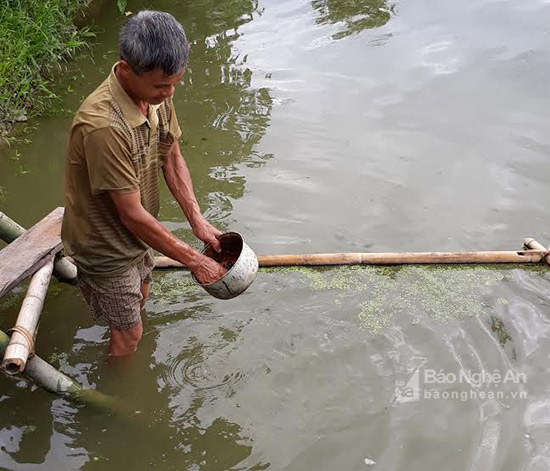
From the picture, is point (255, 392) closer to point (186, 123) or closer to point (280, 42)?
point (186, 123)

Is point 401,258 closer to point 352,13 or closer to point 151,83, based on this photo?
point 151,83

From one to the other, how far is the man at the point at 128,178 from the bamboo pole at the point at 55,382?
266 mm

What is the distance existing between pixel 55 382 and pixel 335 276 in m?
1.73

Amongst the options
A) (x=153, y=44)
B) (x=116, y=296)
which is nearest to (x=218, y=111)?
(x=116, y=296)

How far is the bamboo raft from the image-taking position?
2.82 m

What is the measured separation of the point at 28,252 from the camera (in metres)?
3.34

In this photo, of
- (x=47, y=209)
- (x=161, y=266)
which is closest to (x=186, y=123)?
(x=47, y=209)

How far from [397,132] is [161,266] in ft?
7.93

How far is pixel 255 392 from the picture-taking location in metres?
3.34

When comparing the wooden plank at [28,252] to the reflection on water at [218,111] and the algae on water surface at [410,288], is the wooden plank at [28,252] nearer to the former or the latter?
the reflection on water at [218,111]

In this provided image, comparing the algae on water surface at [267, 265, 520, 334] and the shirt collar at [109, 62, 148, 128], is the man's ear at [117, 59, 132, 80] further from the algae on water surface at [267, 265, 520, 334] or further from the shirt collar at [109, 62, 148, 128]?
the algae on water surface at [267, 265, 520, 334]

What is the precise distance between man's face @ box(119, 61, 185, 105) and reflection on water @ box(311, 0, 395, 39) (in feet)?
15.7

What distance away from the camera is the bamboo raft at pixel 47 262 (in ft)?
9.25

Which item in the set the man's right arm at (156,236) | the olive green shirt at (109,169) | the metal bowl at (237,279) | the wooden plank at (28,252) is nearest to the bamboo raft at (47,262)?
Answer: the wooden plank at (28,252)
